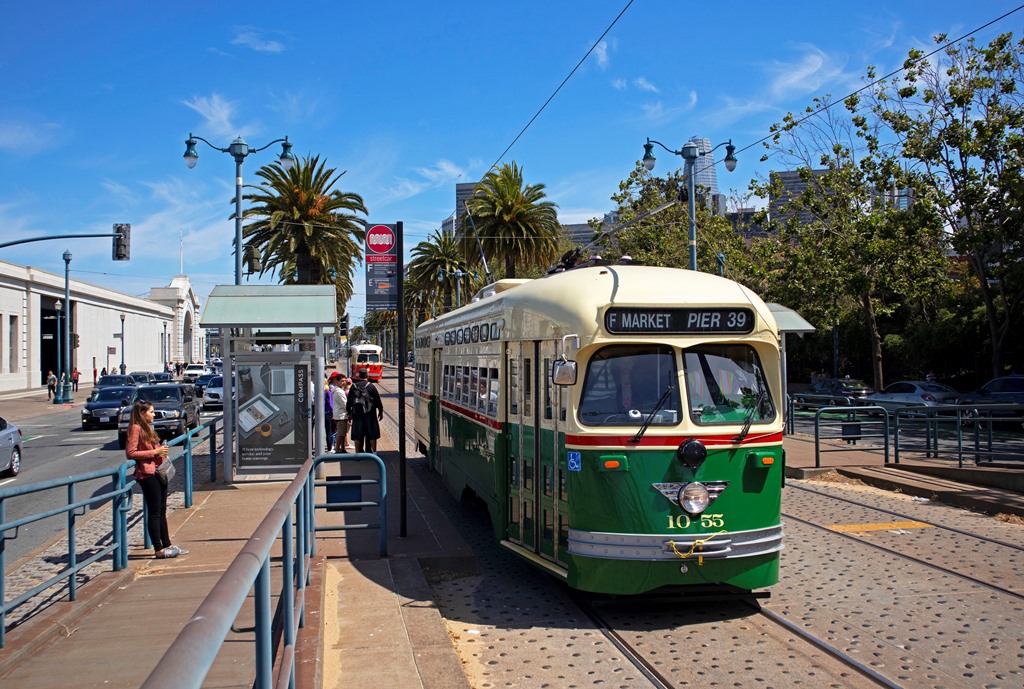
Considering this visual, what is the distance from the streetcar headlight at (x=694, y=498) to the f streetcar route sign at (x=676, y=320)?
1.31 metres

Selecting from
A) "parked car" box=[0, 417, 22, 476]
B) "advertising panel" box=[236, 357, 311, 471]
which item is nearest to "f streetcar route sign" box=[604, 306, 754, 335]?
"advertising panel" box=[236, 357, 311, 471]

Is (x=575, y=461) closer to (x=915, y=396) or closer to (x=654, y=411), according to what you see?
(x=654, y=411)

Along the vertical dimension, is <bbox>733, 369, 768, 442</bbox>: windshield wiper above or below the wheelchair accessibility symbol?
above

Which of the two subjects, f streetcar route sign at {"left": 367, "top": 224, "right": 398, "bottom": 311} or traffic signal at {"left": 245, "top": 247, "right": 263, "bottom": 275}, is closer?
f streetcar route sign at {"left": 367, "top": 224, "right": 398, "bottom": 311}

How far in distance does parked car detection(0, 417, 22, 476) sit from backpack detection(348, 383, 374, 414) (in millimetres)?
7665

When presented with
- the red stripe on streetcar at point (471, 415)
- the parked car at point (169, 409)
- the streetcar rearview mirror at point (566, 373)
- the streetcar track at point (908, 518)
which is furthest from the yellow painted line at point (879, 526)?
the parked car at point (169, 409)

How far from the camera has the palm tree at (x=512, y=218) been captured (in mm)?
35406

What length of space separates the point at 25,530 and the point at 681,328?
10.4 meters

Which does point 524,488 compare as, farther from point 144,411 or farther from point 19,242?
point 19,242

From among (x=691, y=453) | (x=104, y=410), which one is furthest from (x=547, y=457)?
(x=104, y=410)

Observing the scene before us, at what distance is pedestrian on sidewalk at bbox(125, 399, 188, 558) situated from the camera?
9656 millimetres

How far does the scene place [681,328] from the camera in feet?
25.1

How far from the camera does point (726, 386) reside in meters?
7.74

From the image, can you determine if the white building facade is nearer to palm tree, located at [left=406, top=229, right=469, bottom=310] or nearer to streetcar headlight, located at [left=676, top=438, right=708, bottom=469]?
palm tree, located at [left=406, top=229, right=469, bottom=310]
